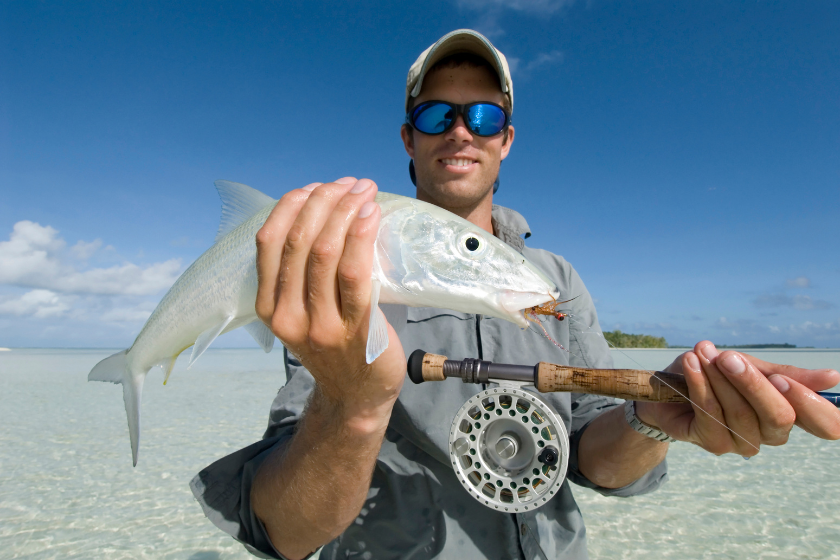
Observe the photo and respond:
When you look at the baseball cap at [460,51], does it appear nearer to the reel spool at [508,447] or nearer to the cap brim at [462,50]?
the cap brim at [462,50]

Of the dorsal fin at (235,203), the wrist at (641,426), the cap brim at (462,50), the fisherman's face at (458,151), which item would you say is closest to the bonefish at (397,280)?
the dorsal fin at (235,203)

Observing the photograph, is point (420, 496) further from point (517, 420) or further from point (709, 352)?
point (709, 352)

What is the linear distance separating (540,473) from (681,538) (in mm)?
3251

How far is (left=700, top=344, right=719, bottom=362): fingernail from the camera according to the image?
1.57m

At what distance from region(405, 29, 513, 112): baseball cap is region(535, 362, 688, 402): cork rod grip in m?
2.21

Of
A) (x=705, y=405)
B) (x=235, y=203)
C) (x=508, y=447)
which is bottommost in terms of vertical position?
(x=508, y=447)

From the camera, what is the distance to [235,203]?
2324mm

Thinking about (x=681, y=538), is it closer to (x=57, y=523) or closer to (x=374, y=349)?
(x=374, y=349)

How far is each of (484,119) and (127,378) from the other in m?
2.63

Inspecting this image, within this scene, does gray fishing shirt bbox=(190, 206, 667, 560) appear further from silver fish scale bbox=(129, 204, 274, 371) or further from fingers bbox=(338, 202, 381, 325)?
silver fish scale bbox=(129, 204, 274, 371)

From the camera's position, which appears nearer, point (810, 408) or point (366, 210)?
point (810, 408)

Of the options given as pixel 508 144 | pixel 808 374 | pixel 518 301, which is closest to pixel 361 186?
pixel 518 301

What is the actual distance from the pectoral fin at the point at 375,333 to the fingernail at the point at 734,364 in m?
1.09

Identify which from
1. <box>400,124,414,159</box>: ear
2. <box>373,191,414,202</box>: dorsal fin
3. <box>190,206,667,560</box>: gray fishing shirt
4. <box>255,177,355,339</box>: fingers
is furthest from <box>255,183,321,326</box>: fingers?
<box>400,124,414,159</box>: ear
